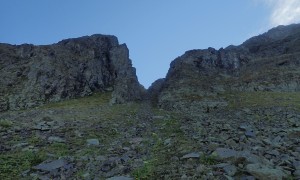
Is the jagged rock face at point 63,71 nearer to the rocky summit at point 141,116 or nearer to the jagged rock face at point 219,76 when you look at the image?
the rocky summit at point 141,116

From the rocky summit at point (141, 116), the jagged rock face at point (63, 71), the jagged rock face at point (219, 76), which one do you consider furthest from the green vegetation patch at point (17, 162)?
the jagged rock face at point (63, 71)

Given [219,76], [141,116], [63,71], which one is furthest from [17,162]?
[219,76]

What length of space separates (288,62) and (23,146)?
50.1 metres

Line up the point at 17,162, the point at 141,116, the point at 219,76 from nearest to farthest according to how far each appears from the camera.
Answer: the point at 17,162 < the point at 141,116 < the point at 219,76

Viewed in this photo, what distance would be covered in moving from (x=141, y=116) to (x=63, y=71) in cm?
2424

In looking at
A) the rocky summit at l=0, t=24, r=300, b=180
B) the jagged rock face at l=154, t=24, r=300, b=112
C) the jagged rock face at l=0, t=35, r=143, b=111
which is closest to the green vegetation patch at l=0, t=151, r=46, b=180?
the rocky summit at l=0, t=24, r=300, b=180

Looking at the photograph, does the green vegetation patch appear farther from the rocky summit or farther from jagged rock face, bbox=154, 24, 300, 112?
jagged rock face, bbox=154, 24, 300, 112

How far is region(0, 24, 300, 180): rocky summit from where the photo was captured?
1454cm

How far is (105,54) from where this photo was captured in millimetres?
59875

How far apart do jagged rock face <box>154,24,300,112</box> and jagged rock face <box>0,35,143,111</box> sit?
6.44m

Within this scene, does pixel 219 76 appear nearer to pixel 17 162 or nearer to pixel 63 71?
pixel 63 71

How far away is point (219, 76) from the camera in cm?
5809

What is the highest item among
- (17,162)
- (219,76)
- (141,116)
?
(219,76)

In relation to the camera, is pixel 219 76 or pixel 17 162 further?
pixel 219 76
